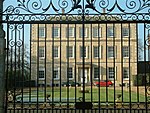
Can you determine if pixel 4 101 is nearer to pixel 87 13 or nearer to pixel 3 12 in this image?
pixel 3 12

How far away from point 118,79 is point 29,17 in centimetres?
2159

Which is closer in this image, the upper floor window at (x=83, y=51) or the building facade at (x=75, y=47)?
the upper floor window at (x=83, y=51)

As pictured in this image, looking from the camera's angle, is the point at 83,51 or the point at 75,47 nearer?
the point at 83,51

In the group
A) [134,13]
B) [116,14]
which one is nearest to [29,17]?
[116,14]

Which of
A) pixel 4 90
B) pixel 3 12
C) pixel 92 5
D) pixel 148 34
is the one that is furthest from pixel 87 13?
pixel 4 90

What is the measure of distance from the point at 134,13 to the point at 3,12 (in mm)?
3431

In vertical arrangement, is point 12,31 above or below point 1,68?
above

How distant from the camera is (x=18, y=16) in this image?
7621 mm

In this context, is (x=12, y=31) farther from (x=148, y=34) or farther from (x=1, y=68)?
(x=148, y=34)

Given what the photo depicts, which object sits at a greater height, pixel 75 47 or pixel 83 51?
pixel 75 47

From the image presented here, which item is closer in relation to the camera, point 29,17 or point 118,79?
point 29,17

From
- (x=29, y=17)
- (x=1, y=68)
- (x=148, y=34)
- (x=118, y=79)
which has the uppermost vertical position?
(x=29, y=17)

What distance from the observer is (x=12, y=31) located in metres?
7.75

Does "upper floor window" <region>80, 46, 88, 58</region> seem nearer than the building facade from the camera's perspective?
Yes
